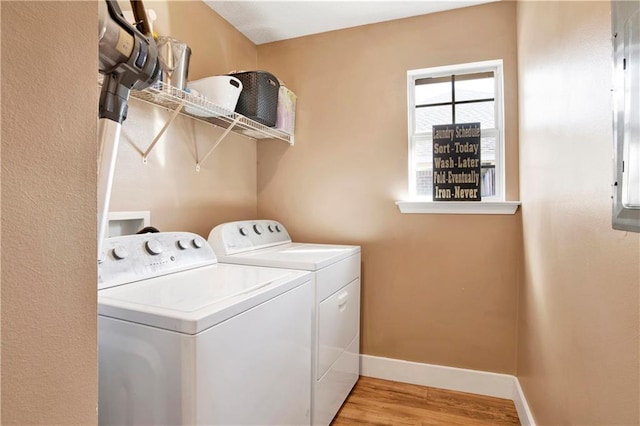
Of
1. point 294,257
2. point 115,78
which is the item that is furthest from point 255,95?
point 115,78

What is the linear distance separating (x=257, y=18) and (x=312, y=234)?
1505 mm

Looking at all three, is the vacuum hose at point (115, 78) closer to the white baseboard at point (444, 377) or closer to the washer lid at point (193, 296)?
the washer lid at point (193, 296)

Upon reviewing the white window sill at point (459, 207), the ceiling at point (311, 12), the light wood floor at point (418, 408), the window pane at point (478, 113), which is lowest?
the light wood floor at point (418, 408)

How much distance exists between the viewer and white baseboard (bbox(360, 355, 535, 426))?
2.03m

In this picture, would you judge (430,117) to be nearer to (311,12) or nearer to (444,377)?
(311,12)

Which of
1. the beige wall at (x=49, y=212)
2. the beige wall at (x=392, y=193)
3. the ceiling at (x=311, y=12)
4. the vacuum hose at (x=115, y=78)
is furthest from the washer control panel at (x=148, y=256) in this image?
the ceiling at (x=311, y=12)

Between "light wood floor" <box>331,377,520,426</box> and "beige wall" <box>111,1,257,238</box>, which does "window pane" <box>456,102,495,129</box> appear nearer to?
"beige wall" <box>111,1,257,238</box>

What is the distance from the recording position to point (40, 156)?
16.8 inches

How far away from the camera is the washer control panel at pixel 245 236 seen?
1794mm

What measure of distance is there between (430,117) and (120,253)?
1977 mm

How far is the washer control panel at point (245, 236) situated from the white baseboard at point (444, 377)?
3.35 ft

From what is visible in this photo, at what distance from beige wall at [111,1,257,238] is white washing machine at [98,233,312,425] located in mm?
404

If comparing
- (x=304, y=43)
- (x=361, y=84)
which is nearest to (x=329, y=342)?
(x=361, y=84)

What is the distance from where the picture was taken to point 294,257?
172 centimetres
